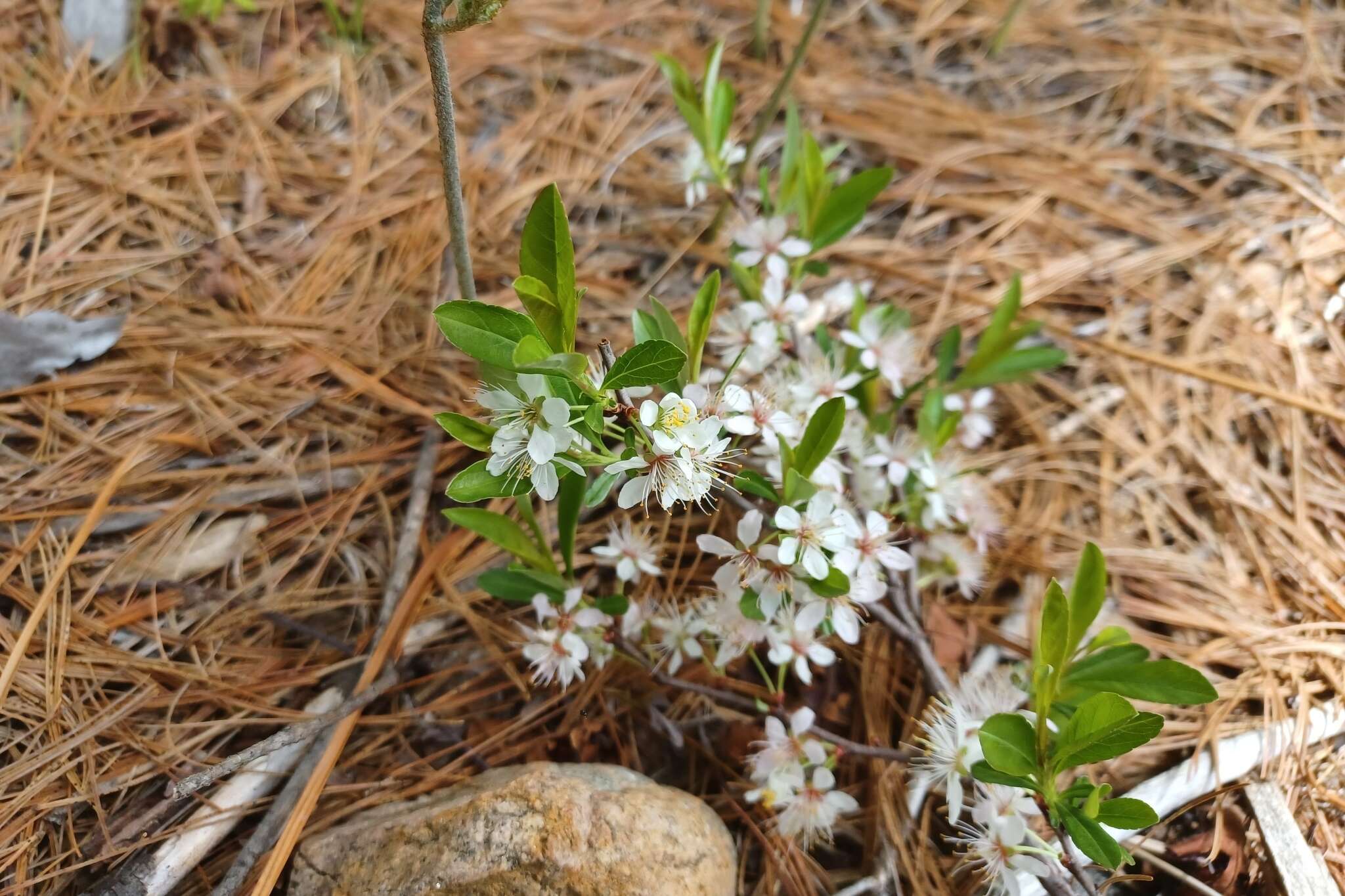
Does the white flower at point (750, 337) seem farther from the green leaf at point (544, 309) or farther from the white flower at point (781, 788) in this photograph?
the white flower at point (781, 788)

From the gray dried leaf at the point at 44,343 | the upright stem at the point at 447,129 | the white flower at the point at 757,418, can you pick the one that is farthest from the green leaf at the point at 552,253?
the gray dried leaf at the point at 44,343

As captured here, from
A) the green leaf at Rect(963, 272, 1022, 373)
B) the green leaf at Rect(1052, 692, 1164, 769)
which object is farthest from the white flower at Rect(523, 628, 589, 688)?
the green leaf at Rect(963, 272, 1022, 373)

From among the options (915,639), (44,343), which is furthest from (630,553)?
(44,343)

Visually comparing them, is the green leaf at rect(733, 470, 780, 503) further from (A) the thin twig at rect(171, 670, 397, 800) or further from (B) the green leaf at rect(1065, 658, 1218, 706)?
(A) the thin twig at rect(171, 670, 397, 800)

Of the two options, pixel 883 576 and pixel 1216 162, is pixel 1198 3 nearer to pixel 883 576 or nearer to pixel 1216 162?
pixel 1216 162

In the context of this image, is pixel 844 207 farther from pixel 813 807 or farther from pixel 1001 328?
pixel 813 807
